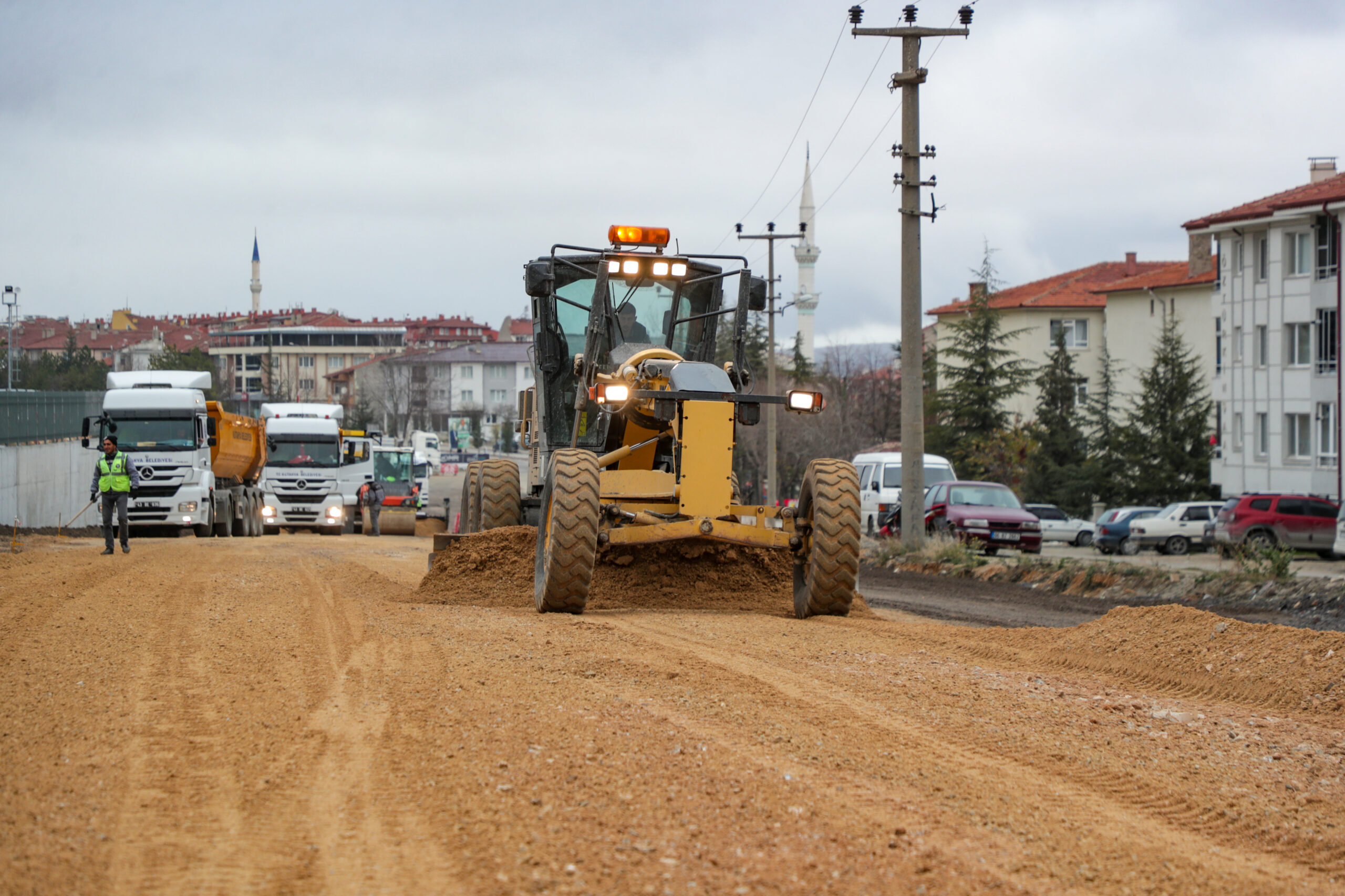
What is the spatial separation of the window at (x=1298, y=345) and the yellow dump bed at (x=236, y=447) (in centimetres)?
3474

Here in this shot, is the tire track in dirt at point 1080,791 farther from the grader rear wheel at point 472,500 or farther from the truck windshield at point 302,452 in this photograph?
the truck windshield at point 302,452

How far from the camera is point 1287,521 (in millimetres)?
31250

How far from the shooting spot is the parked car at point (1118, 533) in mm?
35781

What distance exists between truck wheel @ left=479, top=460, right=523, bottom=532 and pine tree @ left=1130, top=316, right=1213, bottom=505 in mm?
39866

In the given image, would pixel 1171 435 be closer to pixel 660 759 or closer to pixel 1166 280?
pixel 1166 280

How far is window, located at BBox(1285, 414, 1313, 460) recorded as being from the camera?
4444 centimetres

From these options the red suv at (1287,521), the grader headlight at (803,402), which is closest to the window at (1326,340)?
the red suv at (1287,521)

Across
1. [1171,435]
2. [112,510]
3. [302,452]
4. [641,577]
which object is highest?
[1171,435]

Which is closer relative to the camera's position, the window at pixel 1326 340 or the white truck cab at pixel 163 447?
the white truck cab at pixel 163 447

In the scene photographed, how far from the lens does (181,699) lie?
704 cm

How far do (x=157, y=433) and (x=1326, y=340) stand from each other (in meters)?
37.0

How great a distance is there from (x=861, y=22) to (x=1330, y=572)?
45.3ft

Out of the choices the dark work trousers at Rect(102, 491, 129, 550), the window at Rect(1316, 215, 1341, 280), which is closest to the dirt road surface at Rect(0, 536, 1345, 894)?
the dark work trousers at Rect(102, 491, 129, 550)

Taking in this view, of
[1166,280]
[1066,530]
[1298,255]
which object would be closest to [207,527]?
[1066,530]
